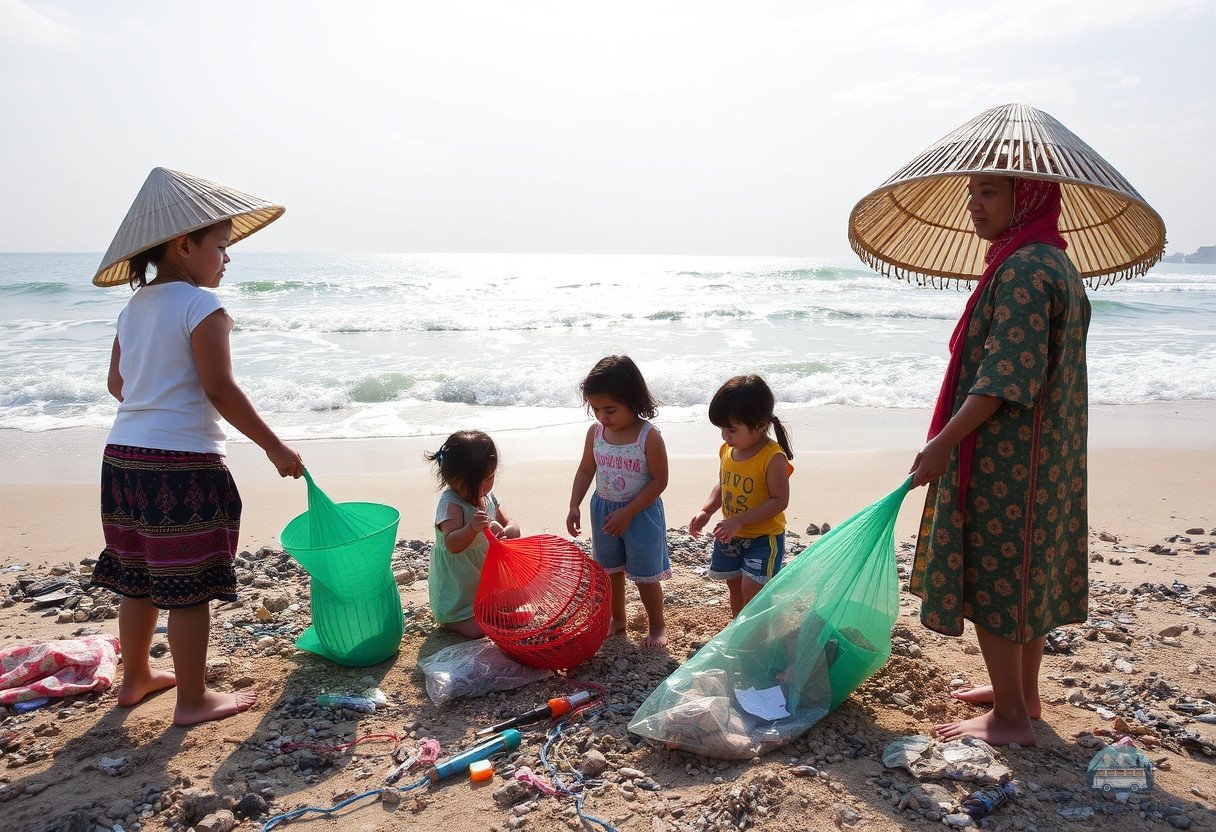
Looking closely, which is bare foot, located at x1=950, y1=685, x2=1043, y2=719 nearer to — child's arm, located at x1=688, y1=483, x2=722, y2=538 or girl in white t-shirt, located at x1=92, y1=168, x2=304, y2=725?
child's arm, located at x1=688, y1=483, x2=722, y2=538

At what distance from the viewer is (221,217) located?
2873mm

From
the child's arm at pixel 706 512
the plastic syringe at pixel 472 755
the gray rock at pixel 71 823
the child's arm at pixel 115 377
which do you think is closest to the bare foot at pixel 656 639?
the child's arm at pixel 706 512

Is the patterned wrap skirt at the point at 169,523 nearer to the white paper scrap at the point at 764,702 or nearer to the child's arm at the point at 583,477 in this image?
the child's arm at the point at 583,477

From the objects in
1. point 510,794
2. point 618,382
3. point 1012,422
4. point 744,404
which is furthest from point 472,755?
point 1012,422

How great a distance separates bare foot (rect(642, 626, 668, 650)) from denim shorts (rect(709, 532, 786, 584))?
1.13 feet

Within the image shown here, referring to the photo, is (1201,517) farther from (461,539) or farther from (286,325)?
(286,325)

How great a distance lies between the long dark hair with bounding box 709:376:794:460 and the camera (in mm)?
3418

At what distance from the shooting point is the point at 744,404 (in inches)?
134

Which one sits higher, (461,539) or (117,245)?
(117,245)

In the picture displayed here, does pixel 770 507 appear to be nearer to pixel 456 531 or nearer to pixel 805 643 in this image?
pixel 805 643

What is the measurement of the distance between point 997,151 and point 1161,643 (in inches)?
95.2

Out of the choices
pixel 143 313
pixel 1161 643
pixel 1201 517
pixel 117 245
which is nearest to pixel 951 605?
pixel 1161 643

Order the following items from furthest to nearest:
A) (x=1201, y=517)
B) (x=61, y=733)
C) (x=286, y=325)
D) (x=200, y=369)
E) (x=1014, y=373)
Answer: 1. (x=286, y=325)
2. (x=1201, y=517)
3. (x=61, y=733)
4. (x=200, y=369)
5. (x=1014, y=373)

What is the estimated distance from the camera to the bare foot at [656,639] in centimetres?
370
